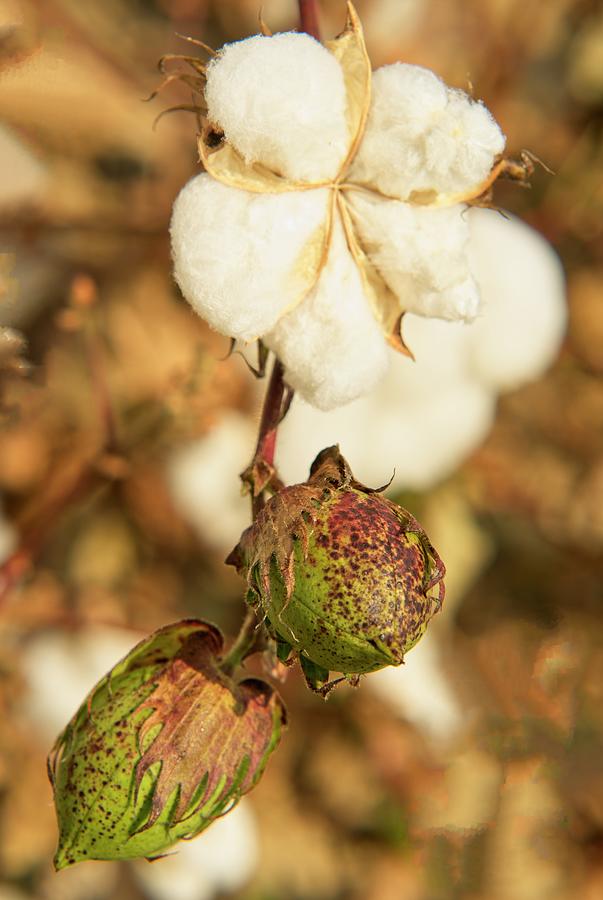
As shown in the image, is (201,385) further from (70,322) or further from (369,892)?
(369,892)

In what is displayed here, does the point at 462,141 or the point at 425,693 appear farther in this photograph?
the point at 425,693

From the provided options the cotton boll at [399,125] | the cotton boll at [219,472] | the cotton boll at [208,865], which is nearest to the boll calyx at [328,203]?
the cotton boll at [399,125]

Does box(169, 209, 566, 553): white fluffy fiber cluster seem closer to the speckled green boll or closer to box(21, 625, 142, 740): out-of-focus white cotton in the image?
box(21, 625, 142, 740): out-of-focus white cotton

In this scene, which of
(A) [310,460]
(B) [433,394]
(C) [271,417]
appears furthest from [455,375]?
(C) [271,417]

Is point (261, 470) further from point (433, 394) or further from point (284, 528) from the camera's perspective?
point (433, 394)

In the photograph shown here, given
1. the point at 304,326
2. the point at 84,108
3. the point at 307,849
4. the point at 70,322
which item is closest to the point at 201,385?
the point at 70,322

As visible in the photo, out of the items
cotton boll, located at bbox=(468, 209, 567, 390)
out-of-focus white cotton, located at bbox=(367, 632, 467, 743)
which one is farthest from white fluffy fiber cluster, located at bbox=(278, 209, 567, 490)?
out-of-focus white cotton, located at bbox=(367, 632, 467, 743)

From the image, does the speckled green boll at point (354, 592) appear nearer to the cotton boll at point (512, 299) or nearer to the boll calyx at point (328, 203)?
the boll calyx at point (328, 203)
